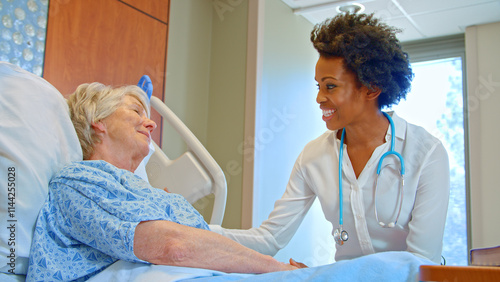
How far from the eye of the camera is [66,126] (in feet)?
4.81

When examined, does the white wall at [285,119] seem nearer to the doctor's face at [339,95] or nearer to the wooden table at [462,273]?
the doctor's face at [339,95]

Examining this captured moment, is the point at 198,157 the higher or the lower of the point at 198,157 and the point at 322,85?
the lower

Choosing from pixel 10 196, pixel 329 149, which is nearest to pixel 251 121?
pixel 329 149

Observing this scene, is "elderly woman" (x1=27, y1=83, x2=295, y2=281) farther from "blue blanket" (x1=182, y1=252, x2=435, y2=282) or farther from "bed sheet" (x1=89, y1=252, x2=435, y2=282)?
"blue blanket" (x1=182, y1=252, x2=435, y2=282)

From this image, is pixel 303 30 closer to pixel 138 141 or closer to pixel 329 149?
pixel 329 149

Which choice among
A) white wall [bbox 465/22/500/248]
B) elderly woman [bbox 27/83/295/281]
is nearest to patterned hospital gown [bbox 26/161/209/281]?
elderly woman [bbox 27/83/295/281]

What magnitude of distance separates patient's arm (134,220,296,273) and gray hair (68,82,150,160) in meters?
0.50

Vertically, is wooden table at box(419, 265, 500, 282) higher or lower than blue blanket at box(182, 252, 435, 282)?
higher

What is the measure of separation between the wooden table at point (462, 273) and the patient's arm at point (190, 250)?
2.14 ft

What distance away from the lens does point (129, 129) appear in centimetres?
164

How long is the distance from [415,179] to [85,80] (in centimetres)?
187

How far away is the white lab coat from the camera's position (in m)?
1.62

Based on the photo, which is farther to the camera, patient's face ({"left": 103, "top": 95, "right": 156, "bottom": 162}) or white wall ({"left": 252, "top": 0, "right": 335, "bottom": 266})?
white wall ({"left": 252, "top": 0, "right": 335, "bottom": 266})

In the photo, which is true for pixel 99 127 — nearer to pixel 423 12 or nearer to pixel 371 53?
pixel 371 53
